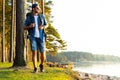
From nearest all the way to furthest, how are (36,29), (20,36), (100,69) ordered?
1. (36,29)
2. (20,36)
3. (100,69)

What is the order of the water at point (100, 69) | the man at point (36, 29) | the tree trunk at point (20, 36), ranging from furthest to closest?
the water at point (100, 69) → the tree trunk at point (20, 36) → the man at point (36, 29)

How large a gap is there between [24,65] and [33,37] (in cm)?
327

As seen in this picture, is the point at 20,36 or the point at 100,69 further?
the point at 100,69

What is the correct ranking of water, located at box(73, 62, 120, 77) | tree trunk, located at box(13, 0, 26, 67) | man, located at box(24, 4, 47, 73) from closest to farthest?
man, located at box(24, 4, 47, 73) → tree trunk, located at box(13, 0, 26, 67) → water, located at box(73, 62, 120, 77)

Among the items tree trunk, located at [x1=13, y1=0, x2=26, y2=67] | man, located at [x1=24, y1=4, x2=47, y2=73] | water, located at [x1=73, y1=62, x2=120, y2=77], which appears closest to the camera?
man, located at [x1=24, y1=4, x2=47, y2=73]

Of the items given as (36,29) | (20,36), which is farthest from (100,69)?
(36,29)

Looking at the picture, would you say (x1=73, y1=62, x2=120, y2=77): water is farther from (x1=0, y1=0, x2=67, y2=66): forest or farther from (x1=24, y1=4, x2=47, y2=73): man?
(x1=24, y1=4, x2=47, y2=73): man

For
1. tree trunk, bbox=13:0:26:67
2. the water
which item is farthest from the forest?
the water

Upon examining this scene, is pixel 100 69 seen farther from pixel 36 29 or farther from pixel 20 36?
pixel 36 29

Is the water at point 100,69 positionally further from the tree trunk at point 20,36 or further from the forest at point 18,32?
the tree trunk at point 20,36

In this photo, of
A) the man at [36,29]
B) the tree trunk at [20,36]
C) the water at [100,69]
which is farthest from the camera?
the water at [100,69]

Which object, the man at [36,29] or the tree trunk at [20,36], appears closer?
the man at [36,29]

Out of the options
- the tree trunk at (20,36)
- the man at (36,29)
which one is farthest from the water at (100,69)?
the man at (36,29)

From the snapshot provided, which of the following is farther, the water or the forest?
the water
